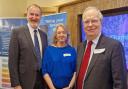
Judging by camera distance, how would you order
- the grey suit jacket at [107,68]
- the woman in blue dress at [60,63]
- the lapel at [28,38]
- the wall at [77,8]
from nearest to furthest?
the grey suit jacket at [107,68], the woman in blue dress at [60,63], the lapel at [28,38], the wall at [77,8]

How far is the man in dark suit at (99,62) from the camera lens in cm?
199

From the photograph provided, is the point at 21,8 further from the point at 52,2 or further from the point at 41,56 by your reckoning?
the point at 41,56

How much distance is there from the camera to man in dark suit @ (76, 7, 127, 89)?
78.4 inches

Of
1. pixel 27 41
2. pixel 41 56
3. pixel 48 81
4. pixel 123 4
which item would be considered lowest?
pixel 48 81

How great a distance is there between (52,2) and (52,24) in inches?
55.8

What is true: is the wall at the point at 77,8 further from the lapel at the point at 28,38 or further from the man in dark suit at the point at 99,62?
the man in dark suit at the point at 99,62

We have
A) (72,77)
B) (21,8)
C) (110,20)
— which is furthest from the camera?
(21,8)

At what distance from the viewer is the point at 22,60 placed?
297cm

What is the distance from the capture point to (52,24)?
4.64 meters

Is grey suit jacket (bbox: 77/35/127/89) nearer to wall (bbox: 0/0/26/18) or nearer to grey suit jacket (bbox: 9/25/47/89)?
grey suit jacket (bbox: 9/25/47/89)

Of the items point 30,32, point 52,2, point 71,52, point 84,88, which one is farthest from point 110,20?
point 52,2

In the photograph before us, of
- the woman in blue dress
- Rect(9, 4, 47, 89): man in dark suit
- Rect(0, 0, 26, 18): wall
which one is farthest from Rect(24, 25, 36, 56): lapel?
Rect(0, 0, 26, 18): wall

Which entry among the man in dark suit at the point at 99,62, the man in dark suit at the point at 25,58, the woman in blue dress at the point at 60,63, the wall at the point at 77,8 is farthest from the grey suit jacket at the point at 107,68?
the wall at the point at 77,8

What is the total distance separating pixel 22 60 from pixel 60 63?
1.54ft
